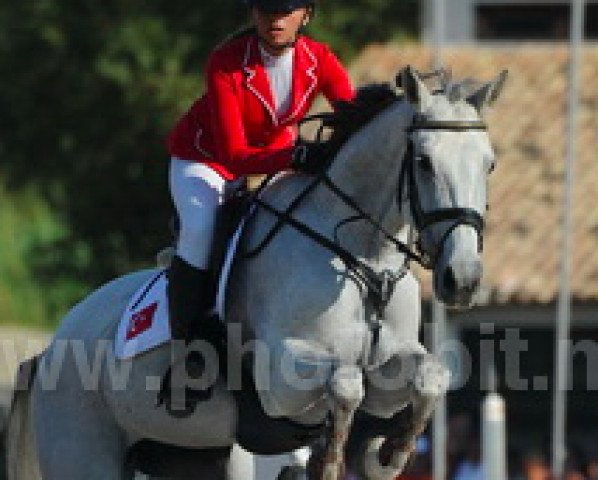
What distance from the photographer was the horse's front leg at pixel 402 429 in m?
9.40

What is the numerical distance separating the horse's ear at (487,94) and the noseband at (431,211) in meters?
0.12

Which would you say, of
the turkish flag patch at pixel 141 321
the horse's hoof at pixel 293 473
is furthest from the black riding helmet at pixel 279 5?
the horse's hoof at pixel 293 473

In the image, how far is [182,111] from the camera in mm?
26344

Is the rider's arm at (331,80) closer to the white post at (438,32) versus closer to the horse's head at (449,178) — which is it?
the horse's head at (449,178)

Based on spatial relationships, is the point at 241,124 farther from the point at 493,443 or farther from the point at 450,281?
the point at 493,443

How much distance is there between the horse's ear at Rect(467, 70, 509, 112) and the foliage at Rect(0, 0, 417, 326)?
53.9 feet

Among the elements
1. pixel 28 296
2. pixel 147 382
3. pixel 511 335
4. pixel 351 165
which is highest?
pixel 351 165

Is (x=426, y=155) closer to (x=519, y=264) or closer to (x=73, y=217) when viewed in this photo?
(x=519, y=264)

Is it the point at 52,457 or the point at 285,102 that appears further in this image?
the point at 52,457

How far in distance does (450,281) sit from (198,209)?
4.85 ft

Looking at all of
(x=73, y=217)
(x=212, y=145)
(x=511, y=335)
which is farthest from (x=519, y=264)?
(x=212, y=145)

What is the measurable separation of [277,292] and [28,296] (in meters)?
24.5

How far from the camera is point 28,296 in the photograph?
33875 millimetres

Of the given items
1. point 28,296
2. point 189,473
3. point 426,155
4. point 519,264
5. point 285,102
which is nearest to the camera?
point 426,155
